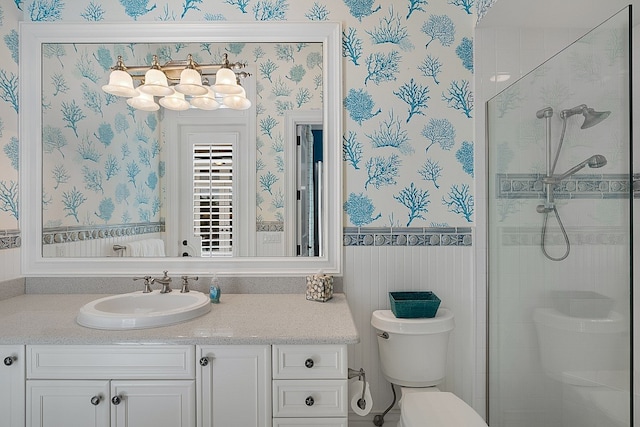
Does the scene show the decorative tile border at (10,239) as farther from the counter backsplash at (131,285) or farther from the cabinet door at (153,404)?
the cabinet door at (153,404)

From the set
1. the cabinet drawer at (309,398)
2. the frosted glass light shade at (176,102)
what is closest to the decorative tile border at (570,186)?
the cabinet drawer at (309,398)

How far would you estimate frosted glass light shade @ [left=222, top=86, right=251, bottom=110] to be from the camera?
2.07m

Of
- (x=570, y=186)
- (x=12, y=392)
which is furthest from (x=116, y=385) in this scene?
(x=570, y=186)

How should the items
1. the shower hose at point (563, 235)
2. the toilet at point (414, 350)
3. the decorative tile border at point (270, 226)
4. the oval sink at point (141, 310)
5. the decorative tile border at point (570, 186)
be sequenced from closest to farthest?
the decorative tile border at point (570, 186), the shower hose at point (563, 235), the oval sink at point (141, 310), the toilet at point (414, 350), the decorative tile border at point (270, 226)

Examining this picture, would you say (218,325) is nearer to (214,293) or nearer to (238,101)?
(214,293)

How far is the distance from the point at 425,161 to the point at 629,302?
1108 millimetres

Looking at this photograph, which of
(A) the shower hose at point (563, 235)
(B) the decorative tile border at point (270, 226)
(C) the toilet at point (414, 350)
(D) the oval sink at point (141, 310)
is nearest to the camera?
(A) the shower hose at point (563, 235)

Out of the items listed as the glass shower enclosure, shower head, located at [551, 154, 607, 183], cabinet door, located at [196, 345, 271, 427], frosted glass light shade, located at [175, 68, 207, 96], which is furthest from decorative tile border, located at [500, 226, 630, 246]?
frosted glass light shade, located at [175, 68, 207, 96]

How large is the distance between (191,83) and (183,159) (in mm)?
359

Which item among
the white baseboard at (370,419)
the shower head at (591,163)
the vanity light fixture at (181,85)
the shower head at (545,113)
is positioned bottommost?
the white baseboard at (370,419)

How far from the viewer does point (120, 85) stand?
2.04 m

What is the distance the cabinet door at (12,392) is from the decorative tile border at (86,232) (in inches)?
28.7

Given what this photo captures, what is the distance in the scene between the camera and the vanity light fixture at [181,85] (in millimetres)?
2025

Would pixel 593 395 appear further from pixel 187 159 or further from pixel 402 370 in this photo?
pixel 187 159
